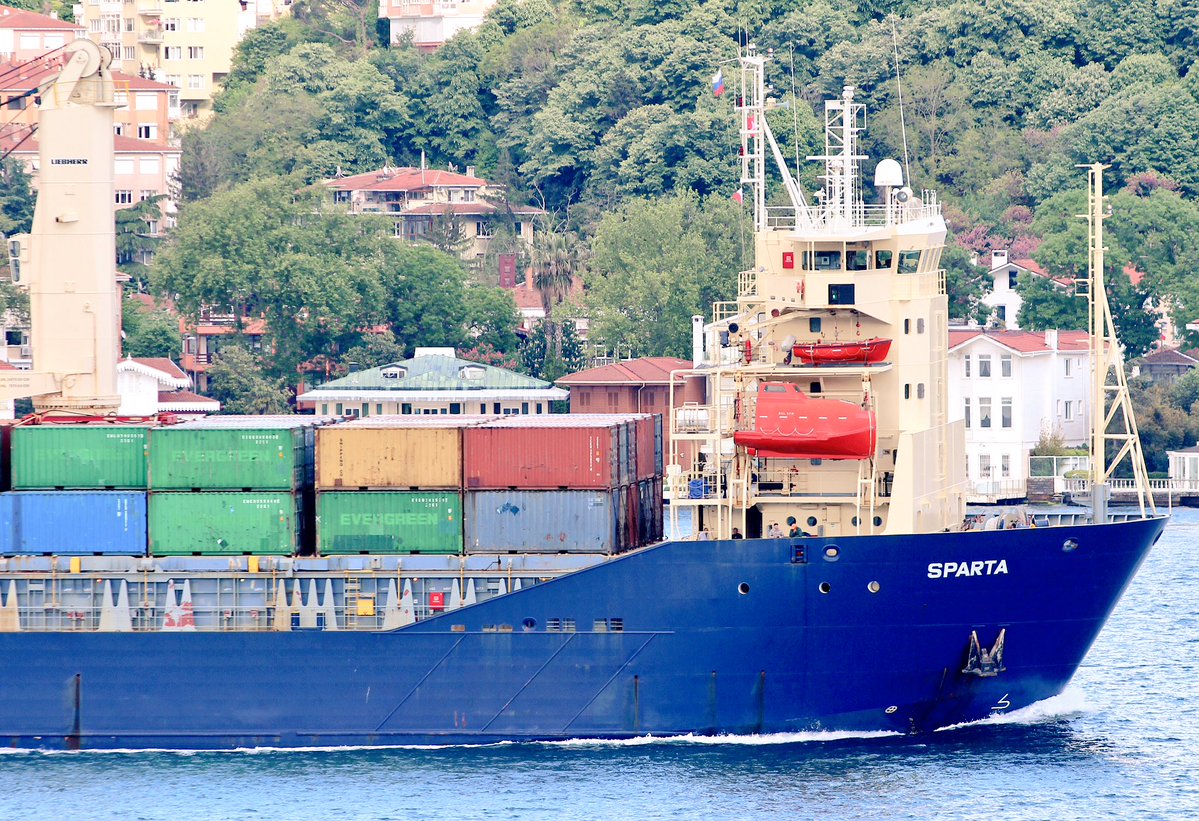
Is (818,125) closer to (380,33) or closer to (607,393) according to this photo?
(607,393)

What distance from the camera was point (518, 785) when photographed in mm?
46594

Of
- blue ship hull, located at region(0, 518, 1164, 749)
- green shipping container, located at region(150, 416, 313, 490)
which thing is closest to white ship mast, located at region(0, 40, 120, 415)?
green shipping container, located at region(150, 416, 313, 490)

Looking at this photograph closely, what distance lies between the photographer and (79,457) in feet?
164

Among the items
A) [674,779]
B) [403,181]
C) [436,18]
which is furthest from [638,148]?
[674,779]

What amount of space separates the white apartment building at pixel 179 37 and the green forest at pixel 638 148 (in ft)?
13.4

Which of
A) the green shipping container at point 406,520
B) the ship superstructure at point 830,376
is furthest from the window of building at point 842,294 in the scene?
the green shipping container at point 406,520

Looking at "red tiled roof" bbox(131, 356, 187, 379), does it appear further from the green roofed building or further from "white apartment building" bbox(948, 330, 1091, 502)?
"white apartment building" bbox(948, 330, 1091, 502)

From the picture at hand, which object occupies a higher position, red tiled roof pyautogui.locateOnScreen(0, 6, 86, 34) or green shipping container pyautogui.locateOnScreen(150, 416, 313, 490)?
red tiled roof pyautogui.locateOnScreen(0, 6, 86, 34)

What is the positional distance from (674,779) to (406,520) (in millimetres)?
7415

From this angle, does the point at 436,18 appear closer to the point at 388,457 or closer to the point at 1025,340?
the point at 1025,340

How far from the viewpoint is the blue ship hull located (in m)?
47.5

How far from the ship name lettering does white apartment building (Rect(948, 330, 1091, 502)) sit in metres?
50.3

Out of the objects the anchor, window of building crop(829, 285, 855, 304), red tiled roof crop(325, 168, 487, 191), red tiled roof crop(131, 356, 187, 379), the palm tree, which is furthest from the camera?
red tiled roof crop(325, 168, 487, 191)

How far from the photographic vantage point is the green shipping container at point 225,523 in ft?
162
